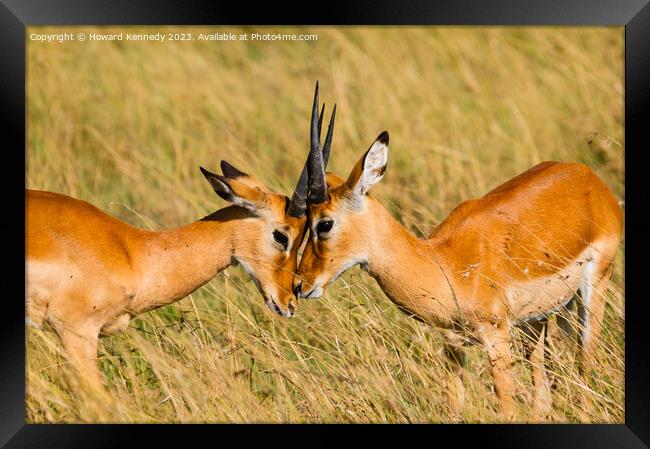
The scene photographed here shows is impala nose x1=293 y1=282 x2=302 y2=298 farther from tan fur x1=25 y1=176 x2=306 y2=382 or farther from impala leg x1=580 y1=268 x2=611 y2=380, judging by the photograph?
impala leg x1=580 y1=268 x2=611 y2=380

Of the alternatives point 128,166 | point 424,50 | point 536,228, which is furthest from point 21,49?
point 424,50

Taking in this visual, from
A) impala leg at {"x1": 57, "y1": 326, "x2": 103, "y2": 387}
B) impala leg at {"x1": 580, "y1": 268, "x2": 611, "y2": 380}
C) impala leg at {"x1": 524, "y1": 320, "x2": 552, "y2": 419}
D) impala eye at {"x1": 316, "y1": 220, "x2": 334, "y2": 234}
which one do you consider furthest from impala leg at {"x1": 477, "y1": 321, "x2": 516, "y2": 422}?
impala leg at {"x1": 57, "y1": 326, "x2": 103, "y2": 387}

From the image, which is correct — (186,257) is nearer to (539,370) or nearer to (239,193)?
(239,193)

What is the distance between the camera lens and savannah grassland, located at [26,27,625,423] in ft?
23.1

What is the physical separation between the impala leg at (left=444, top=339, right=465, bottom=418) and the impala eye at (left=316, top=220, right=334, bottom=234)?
93 centimetres

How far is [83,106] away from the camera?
38.5 feet

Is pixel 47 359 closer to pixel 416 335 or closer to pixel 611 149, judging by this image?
pixel 416 335

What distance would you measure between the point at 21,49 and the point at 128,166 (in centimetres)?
410

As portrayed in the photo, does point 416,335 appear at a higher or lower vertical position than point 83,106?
lower

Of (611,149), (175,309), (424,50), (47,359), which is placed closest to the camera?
(47,359)

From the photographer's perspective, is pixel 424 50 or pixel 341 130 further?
pixel 424 50

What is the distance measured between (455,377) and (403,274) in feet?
2.21

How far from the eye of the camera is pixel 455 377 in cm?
704

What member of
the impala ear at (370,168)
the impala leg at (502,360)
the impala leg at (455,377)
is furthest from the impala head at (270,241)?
the impala leg at (502,360)
